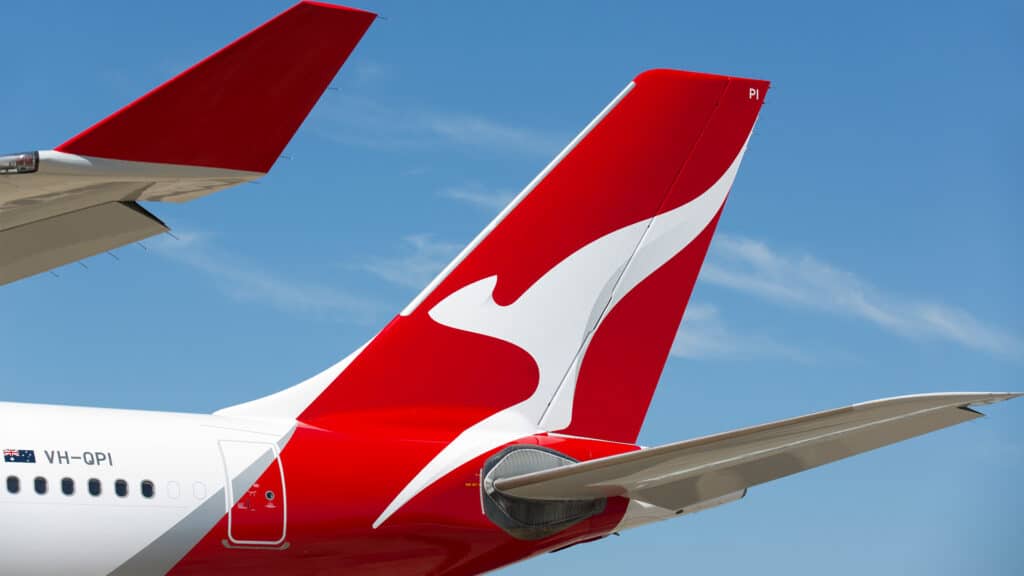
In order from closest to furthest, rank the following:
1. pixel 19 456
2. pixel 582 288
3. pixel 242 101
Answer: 1. pixel 242 101
2. pixel 19 456
3. pixel 582 288

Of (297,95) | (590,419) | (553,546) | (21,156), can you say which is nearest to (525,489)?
(553,546)

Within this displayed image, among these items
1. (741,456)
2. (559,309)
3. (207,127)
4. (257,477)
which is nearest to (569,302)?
(559,309)

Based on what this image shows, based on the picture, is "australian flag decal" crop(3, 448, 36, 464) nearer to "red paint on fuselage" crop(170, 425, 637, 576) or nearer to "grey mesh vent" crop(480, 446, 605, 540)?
"red paint on fuselage" crop(170, 425, 637, 576)

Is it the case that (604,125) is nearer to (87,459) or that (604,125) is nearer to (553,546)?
(553,546)

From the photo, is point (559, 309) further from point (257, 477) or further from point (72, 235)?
point (72, 235)

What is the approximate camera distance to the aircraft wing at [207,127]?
8.79m

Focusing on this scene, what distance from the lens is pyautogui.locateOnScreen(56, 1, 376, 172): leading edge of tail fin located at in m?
8.84

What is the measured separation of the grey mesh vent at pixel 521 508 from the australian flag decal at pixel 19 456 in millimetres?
4373

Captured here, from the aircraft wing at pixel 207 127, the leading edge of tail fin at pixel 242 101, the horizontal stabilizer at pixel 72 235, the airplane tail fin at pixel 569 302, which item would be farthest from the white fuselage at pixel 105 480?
the leading edge of tail fin at pixel 242 101

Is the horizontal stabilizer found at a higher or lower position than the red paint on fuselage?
higher

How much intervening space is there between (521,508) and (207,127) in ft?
20.5

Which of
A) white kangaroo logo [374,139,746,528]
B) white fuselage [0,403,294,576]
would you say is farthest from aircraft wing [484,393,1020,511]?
white fuselage [0,403,294,576]

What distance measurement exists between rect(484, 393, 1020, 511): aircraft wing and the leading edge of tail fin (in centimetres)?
493

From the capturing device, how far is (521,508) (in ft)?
45.7
